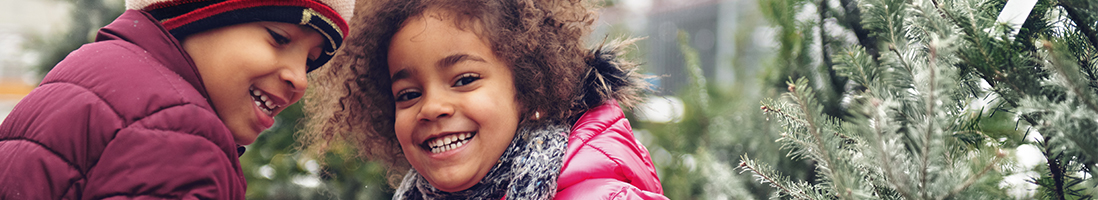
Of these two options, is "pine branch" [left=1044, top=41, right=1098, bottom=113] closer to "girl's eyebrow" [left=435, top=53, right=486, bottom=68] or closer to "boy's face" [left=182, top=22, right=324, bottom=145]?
"girl's eyebrow" [left=435, top=53, right=486, bottom=68]

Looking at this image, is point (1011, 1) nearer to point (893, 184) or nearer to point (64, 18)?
point (893, 184)

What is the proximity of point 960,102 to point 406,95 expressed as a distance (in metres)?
1.27

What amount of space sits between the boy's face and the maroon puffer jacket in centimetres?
12

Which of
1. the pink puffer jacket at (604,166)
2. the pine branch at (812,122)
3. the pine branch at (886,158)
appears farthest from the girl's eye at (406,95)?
the pine branch at (886,158)

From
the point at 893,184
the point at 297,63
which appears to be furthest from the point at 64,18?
the point at 893,184

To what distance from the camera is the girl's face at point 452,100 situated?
159 centimetres

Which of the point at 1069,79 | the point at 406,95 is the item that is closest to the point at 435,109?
the point at 406,95

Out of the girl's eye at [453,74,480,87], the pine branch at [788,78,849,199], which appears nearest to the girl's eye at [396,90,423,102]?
the girl's eye at [453,74,480,87]

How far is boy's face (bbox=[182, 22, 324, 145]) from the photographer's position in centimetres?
Answer: 140

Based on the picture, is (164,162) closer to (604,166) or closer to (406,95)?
(406,95)

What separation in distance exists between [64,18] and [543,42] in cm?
310

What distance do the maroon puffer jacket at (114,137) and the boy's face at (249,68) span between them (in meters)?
0.12

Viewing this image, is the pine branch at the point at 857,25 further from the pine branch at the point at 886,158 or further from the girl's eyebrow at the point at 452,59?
the girl's eyebrow at the point at 452,59

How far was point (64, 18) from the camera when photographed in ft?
11.1
